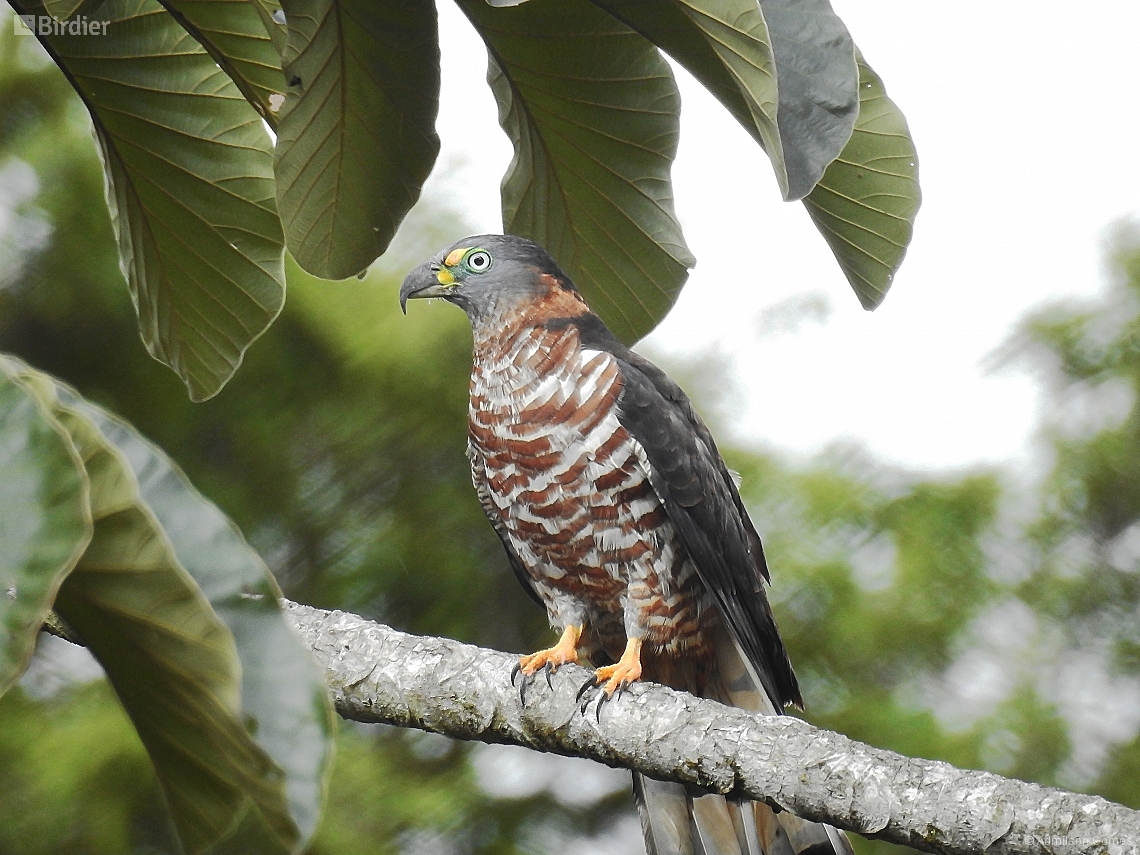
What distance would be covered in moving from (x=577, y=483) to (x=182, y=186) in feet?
2.31

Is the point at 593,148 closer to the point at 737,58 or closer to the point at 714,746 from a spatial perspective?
the point at 737,58

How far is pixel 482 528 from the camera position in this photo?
4047mm

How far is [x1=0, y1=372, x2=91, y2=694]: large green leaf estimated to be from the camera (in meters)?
0.56

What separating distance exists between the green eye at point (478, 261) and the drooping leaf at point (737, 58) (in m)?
0.82

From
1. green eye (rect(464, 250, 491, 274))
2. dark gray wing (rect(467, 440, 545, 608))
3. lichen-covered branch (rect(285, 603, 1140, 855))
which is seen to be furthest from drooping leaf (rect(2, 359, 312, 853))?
green eye (rect(464, 250, 491, 274))

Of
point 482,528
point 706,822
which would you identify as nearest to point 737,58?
point 706,822

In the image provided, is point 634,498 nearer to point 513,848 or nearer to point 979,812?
point 979,812

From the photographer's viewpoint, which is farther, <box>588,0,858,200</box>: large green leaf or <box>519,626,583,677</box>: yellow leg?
<box>519,626,583,677</box>: yellow leg

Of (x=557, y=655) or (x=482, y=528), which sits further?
(x=482, y=528)

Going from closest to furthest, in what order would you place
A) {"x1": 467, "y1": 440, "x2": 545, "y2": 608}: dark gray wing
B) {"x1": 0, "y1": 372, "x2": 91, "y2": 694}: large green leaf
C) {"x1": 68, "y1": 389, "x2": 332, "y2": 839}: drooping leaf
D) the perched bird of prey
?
{"x1": 0, "y1": 372, "x2": 91, "y2": 694}: large green leaf < {"x1": 68, "y1": 389, "x2": 332, "y2": 839}: drooping leaf < the perched bird of prey < {"x1": 467, "y1": 440, "x2": 545, "y2": 608}: dark gray wing

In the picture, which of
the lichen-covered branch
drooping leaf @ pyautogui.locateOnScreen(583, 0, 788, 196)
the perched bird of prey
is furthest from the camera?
the perched bird of prey

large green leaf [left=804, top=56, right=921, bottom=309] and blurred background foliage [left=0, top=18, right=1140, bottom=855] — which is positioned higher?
large green leaf [left=804, top=56, right=921, bottom=309]

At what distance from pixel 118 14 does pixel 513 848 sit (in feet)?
9.72

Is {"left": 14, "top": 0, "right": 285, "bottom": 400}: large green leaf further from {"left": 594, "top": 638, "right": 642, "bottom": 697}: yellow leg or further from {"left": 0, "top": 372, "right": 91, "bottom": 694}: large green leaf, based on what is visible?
{"left": 0, "top": 372, "right": 91, "bottom": 694}: large green leaf
